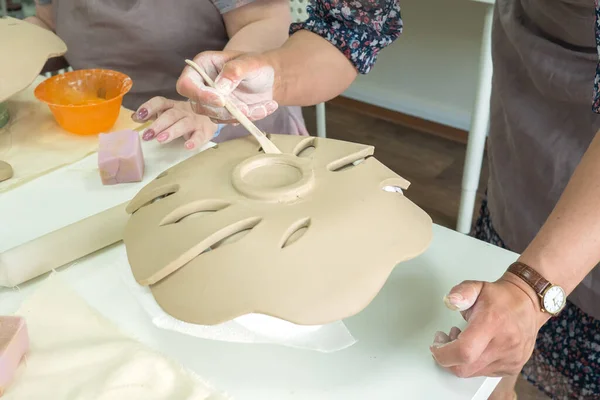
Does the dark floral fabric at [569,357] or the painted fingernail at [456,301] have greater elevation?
the painted fingernail at [456,301]

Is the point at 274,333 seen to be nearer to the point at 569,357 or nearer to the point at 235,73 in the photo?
the point at 235,73

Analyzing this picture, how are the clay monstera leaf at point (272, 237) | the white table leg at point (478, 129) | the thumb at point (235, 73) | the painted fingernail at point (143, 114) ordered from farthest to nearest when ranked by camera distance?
the white table leg at point (478, 129), the painted fingernail at point (143, 114), the thumb at point (235, 73), the clay monstera leaf at point (272, 237)

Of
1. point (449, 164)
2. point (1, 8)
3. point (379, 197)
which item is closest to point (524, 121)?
point (379, 197)

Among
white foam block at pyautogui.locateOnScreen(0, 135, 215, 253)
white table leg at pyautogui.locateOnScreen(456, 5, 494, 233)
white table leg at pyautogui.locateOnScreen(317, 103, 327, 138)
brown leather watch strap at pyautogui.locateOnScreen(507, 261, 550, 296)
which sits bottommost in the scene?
white table leg at pyautogui.locateOnScreen(317, 103, 327, 138)

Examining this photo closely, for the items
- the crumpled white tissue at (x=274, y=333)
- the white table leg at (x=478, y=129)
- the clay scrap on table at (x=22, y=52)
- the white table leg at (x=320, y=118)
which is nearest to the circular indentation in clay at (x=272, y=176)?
the crumpled white tissue at (x=274, y=333)

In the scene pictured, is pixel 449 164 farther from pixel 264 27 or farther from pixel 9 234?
pixel 9 234

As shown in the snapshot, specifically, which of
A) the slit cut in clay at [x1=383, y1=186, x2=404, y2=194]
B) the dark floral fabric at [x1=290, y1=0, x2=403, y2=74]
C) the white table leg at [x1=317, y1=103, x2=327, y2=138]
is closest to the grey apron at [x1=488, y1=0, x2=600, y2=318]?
the dark floral fabric at [x1=290, y1=0, x2=403, y2=74]

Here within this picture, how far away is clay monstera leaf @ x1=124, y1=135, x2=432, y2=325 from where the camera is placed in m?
0.47

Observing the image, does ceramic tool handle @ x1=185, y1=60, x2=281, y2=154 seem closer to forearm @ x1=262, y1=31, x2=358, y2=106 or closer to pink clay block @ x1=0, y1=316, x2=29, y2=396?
forearm @ x1=262, y1=31, x2=358, y2=106

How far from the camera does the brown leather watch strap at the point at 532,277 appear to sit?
0.50 meters

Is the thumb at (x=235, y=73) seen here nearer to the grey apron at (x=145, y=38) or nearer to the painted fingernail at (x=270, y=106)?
the painted fingernail at (x=270, y=106)

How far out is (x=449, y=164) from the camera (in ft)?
7.03

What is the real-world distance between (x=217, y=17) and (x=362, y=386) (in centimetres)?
82

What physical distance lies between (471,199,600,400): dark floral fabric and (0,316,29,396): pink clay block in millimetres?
718
